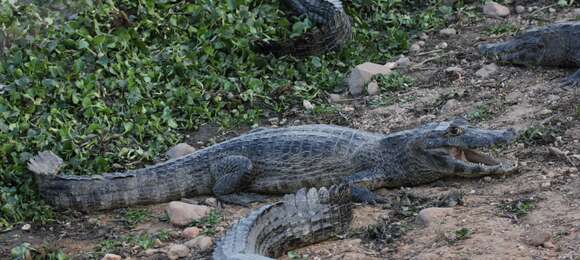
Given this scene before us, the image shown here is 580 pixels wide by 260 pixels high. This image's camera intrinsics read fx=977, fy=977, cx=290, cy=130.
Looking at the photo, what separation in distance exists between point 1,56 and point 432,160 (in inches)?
145

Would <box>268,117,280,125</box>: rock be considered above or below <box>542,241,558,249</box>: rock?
below

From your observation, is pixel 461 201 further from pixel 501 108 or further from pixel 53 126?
pixel 53 126

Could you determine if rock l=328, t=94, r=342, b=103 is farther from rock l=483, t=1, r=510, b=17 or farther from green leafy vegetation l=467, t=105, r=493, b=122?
rock l=483, t=1, r=510, b=17

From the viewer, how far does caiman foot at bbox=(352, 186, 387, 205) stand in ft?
20.2

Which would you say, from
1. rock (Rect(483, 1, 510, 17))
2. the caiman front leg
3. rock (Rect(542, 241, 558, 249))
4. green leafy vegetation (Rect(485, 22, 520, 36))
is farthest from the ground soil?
rock (Rect(483, 1, 510, 17))

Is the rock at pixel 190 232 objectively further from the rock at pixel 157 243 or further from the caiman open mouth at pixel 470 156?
the caiman open mouth at pixel 470 156

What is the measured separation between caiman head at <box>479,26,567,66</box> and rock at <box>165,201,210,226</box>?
3155mm

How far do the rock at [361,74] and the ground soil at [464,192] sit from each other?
0.54 ft

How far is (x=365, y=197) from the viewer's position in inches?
244

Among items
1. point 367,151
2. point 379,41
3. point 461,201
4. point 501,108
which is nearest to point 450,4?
point 379,41

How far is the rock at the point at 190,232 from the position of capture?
5.96 metres

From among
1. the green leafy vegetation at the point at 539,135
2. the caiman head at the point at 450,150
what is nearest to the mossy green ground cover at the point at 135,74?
the caiman head at the point at 450,150

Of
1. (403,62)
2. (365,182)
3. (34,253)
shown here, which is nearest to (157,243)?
(34,253)

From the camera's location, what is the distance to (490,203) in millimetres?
5742
